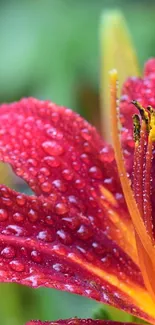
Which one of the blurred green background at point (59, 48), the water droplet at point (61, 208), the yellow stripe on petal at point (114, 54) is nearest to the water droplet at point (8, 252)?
the water droplet at point (61, 208)

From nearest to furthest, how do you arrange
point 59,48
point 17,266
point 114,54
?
point 17,266
point 114,54
point 59,48

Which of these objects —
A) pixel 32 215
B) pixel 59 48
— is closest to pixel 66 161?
pixel 32 215

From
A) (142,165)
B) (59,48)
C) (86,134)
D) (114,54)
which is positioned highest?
(59,48)

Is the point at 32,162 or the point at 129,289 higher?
the point at 32,162

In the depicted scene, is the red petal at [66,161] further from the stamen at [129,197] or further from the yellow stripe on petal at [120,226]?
the stamen at [129,197]

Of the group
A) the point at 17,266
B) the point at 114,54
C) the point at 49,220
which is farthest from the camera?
the point at 114,54

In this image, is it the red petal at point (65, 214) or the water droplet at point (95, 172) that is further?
the water droplet at point (95, 172)

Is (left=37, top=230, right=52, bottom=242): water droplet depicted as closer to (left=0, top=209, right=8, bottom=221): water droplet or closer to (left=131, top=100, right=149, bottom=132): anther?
(left=0, top=209, right=8, bottom=221): water droplet

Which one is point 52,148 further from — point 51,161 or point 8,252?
point 8,252
